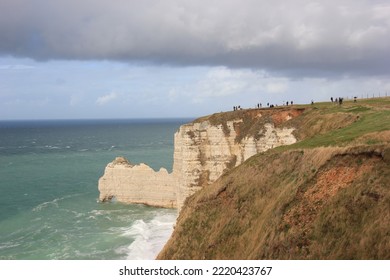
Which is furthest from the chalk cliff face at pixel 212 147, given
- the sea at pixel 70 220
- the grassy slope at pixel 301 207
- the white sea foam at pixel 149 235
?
the grassy slope at pixel 301 207

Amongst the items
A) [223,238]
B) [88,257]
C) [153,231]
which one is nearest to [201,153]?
[153,231]

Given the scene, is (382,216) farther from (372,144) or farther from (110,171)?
(110,171)

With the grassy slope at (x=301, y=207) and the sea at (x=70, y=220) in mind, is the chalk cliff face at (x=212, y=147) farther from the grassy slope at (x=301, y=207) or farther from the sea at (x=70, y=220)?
the grassy slope at (x=301, y=207)

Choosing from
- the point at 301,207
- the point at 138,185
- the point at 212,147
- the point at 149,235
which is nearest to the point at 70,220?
the point at 138,185

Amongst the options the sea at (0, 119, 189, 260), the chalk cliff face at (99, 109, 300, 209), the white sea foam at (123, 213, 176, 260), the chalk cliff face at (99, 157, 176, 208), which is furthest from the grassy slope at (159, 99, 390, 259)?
the chalk cliff face at (99, 157, 176, 208)

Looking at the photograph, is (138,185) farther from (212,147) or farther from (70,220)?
(212,147)
